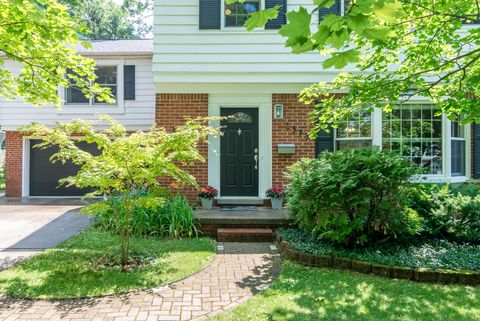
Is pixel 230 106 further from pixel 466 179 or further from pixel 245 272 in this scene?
pixel 466 179

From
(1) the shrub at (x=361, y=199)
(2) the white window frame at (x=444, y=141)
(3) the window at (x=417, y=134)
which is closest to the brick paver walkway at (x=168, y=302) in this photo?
(1) the shrub at (x=361, y=199)

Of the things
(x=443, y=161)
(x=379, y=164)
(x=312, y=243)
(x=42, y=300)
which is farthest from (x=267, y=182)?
(x=42, y=300)

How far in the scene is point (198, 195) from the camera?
7934 mm

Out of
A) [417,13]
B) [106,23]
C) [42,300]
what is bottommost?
[42,300]

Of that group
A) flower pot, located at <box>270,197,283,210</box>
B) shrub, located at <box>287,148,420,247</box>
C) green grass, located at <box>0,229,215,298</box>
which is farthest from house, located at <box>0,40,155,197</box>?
shrub, located at <box>287,148,420,247</box>

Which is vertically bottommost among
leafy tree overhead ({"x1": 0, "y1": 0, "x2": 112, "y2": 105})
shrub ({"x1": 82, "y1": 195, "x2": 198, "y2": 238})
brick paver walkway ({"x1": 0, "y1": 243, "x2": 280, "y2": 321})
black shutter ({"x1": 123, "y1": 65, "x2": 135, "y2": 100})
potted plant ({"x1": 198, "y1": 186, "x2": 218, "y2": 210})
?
brick paver walkway ({"x1": 0, "y1": 243, "x2": 280, "y2": 321})

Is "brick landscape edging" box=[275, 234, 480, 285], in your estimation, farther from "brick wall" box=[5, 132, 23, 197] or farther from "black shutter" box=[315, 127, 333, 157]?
"brick wall" box=[5, 132, 23, 197]

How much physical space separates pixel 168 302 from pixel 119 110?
9.58 m

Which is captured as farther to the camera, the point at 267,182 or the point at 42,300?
the point at 267,182

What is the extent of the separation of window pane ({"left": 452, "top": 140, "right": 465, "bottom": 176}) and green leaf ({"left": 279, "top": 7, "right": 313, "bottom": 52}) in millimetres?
8092

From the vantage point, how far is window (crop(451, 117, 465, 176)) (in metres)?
8.41

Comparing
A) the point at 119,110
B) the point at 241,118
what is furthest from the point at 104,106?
the point at 241,118

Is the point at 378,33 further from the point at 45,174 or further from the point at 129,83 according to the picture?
the point at 45,174

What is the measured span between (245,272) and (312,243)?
125 cm
